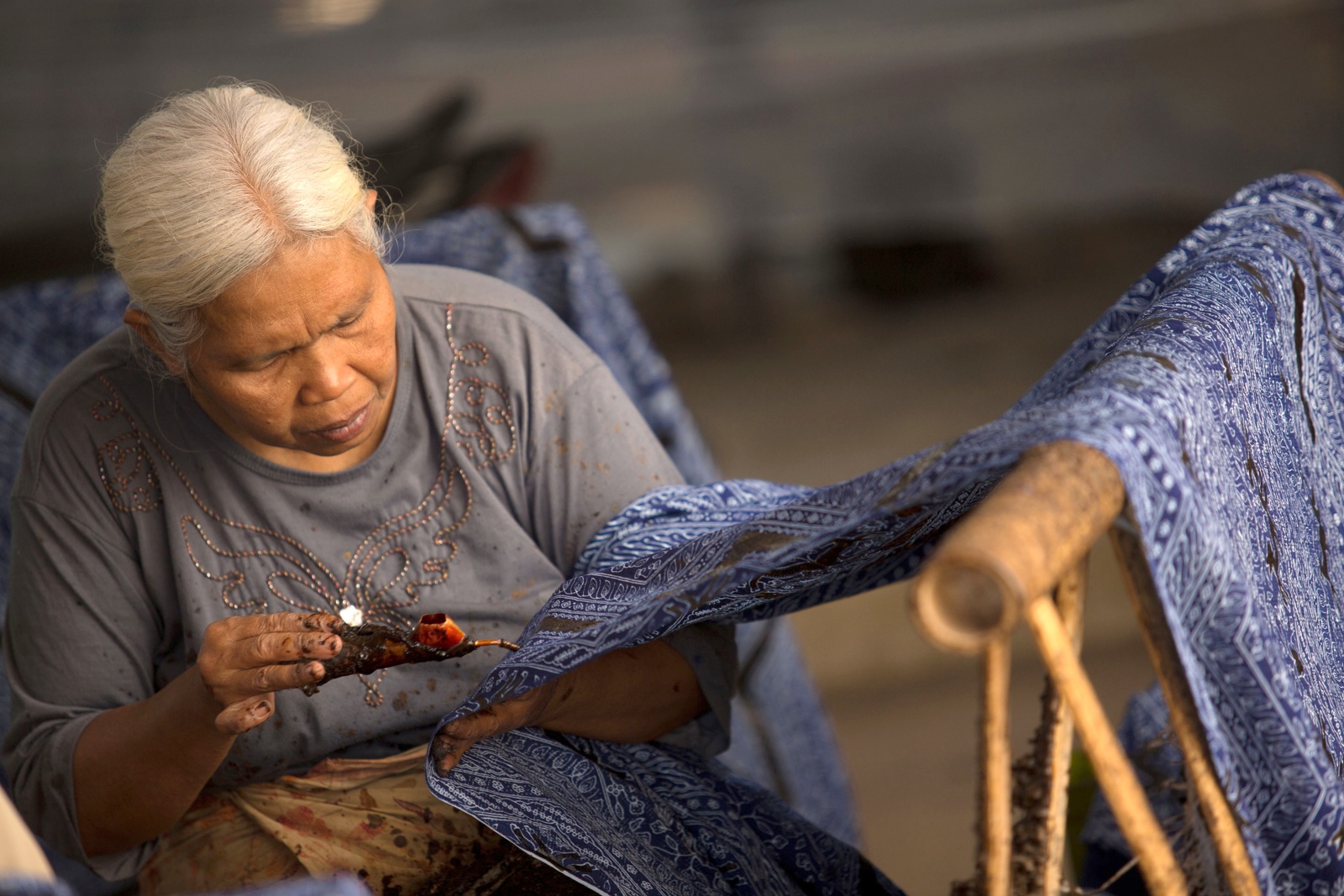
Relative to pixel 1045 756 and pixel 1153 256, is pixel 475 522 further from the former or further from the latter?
pixel 1153 256

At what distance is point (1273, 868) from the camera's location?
0.75 meters

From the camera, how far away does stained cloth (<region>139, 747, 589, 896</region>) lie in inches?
45.6

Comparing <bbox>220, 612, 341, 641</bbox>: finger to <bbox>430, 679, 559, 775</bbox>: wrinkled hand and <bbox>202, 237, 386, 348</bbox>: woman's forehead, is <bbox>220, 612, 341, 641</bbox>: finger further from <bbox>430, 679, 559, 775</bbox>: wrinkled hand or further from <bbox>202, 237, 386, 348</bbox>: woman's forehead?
<bbox>202, 237, 386, 348</bbox>: woman's forehead

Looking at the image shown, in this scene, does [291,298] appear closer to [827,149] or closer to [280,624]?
[280,624]

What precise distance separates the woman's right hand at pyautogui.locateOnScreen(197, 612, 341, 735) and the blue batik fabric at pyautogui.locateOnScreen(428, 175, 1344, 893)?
0.48ft

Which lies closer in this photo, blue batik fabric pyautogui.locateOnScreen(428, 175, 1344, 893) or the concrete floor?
blue batik fabric pyautogui.locateOnScreen(428, 175, 1344, 893)

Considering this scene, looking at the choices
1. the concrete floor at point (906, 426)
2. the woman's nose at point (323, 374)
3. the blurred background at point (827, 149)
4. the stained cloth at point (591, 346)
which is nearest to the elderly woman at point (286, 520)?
the woman's nose at point (323, 374)

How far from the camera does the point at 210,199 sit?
105cm

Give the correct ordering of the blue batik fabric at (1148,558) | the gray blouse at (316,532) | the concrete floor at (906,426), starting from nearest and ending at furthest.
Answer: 1. the blue batik fabric at (1148,558)
2. the gray blouse at (316,532)
3. the concrete floor at (906,426)

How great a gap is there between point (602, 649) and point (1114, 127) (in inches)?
210

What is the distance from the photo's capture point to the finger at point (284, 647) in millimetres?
965

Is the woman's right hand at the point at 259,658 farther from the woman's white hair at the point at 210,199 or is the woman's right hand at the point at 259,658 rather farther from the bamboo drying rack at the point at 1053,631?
the bamboo drying rack at the point at 1053,631

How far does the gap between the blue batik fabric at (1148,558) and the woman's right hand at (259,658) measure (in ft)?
0.48

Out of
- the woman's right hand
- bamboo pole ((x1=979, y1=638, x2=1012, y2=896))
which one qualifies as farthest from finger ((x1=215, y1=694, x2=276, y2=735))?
bamboo pole ((x1=979, y1=638, x2=1012, y2=896))
